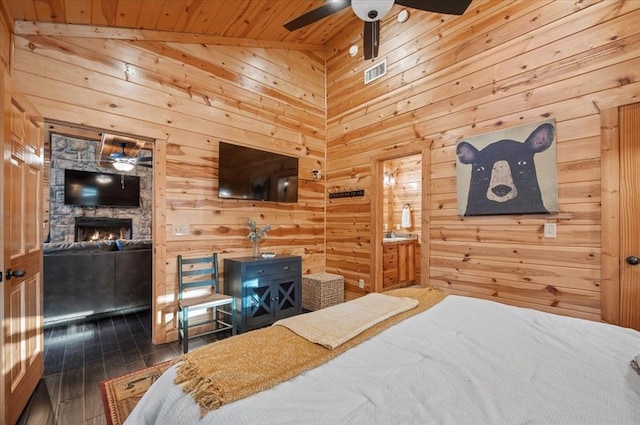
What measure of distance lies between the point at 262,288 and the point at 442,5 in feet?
10.0

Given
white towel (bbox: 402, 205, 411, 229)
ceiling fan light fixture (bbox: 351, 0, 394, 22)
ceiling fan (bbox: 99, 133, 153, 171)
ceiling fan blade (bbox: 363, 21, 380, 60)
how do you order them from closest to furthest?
ceiling fan light fixture (bbox: 351, 0, 394, 22)
ceiling fan blade (bbox: 363, 21, 380, 60)
ceiling fan (bbox: 99, 133, 153, 171)
white towel (bbox: 402, 205, 411, 229)

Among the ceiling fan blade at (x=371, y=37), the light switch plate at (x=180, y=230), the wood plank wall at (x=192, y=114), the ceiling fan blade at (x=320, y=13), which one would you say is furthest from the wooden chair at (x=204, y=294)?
the ceiling fan blade at (x=371, y=37)

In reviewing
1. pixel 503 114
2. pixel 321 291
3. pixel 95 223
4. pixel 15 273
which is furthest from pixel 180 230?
pixel 95 223

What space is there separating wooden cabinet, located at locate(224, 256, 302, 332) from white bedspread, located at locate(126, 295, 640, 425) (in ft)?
6.83

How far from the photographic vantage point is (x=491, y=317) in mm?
1676

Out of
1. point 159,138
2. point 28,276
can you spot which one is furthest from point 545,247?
point 28,276

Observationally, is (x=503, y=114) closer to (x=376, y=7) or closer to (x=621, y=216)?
(x=621, y=216)

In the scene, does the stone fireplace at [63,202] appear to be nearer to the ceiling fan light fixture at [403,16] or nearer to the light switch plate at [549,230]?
the ceiling fan light fixture at [403,16]

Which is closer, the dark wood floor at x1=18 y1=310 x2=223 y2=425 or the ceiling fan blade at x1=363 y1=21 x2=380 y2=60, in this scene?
the dark wood floor at x1=18 y1=310 x2=223 y2=425

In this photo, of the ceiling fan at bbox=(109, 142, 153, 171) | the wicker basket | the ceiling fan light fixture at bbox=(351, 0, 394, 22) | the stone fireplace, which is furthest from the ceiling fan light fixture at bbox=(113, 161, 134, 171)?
the ceiling fan light fixture at bbox=(351, 0, 394, 22)

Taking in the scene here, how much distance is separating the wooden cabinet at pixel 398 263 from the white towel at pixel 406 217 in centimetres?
62

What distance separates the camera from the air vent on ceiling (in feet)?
12.8

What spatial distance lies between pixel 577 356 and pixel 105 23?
161 inches

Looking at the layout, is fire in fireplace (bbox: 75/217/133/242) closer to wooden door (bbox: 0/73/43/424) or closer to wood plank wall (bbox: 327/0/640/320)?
wooden door (bbox: 0/73/43/424)
